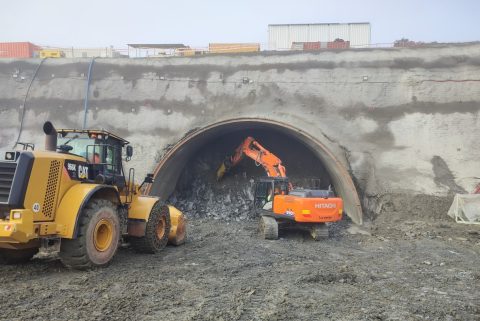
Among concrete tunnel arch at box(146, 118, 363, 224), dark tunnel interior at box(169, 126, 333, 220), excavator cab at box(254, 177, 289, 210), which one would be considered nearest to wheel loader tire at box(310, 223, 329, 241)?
excavator cab at box(254, 177, 289, 210)

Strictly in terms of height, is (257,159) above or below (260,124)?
below

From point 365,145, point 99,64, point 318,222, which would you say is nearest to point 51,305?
point 318,222

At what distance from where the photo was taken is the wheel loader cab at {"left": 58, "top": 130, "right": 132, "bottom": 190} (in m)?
7.61

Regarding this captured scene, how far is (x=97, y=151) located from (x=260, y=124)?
8.40 meters

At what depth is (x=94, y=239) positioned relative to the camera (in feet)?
22.5

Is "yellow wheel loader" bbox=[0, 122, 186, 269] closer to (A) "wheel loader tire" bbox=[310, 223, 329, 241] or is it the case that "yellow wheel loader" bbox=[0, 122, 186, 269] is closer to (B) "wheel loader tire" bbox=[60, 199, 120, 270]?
(B) "wheel loader tire" bbox=[60, 199, 120, 270]

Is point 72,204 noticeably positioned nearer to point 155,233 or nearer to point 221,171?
point 155,233

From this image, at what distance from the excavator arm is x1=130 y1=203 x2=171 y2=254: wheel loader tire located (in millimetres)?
5290

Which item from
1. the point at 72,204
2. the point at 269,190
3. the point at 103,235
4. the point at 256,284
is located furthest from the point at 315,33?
the point at 72,204

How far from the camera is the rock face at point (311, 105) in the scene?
14.4m

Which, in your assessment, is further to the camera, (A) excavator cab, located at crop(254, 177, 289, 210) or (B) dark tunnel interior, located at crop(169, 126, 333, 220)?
(B) dark tunnel interior, located at crop(169, 126, 333, 220)

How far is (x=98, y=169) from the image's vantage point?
7.75m

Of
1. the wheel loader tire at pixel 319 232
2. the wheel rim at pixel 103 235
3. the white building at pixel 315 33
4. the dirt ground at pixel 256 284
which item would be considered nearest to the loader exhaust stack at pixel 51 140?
the wheel rim at pixel 103 235

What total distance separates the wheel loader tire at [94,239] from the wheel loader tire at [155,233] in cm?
110
